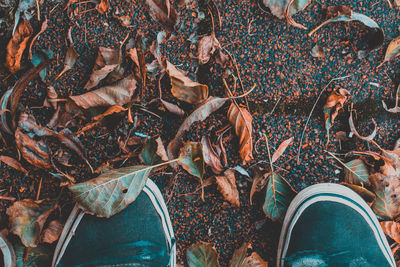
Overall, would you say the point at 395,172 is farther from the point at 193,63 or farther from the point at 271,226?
the point at 193,63

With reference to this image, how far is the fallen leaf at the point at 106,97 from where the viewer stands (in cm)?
123

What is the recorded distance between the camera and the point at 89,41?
1.27 metres

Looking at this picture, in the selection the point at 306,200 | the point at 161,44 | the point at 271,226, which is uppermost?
the point at 161,44

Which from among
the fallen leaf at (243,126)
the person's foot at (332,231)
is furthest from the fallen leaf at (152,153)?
the person's foot at (332,231)

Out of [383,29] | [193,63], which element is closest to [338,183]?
[383,29]

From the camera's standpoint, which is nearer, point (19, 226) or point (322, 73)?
point (19, 226)

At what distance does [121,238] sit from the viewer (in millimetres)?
1277

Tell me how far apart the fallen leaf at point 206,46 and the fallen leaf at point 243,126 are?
224 mm

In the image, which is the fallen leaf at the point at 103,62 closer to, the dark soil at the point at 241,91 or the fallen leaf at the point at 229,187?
the dark soil at the point at 241,91

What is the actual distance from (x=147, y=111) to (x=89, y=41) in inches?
13.9

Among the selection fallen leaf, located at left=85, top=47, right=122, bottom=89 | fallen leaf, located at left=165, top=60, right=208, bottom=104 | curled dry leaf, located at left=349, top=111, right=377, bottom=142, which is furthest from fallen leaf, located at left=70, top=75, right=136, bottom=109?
curled dry leaf, located at left=349, top=111, right=377, bottom=142

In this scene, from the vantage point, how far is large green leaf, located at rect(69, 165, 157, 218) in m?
1.18

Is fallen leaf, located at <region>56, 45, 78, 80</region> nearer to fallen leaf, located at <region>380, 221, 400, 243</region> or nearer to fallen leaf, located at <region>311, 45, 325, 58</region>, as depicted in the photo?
fallen leaf, located at <region>311, 45, 325, 58</region>

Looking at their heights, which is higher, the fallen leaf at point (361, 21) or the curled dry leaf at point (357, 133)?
the fallen leaf at point (361, 21)
